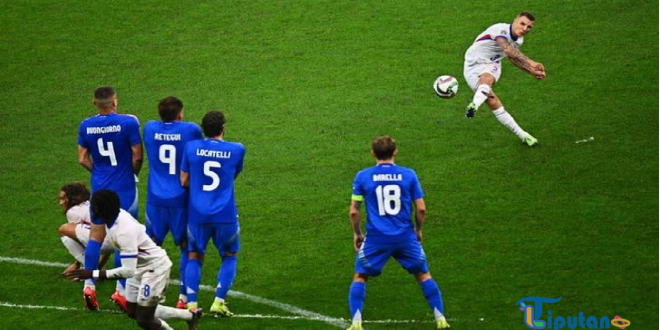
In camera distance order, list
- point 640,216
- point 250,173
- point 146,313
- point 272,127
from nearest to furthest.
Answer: point 146,313 < point 640,216 < point 250,173 < point 272,127

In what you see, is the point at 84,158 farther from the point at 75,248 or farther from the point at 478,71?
the point at 478,71

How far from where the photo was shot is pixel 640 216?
1523cm

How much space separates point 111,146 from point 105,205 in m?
2.03

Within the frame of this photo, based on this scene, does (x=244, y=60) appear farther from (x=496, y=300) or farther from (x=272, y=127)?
(x=496, y=300)

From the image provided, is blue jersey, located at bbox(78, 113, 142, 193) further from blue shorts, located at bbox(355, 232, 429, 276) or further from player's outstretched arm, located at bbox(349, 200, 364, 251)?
blue shorts, located at bbox(355, 232, 429, 276)

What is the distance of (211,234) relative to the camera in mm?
12758

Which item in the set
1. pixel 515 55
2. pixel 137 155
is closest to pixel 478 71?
pixel 515 55

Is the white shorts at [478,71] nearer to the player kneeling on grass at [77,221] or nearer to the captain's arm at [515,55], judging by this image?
the captain's arm at [515,55]

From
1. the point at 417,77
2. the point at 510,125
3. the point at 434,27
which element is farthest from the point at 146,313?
the point at 434,27

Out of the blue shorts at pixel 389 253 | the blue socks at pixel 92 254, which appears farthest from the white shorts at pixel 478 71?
the blue socks at pixel 92 254

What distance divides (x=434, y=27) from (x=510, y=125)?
19.1ft

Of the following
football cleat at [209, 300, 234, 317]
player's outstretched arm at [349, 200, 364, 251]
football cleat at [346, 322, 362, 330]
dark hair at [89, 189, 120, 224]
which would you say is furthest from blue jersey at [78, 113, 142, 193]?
football cleat at [346, 322, 362, 330]

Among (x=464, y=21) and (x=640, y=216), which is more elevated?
(x=464, y=21)

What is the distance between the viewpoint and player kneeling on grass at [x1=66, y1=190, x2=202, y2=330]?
37.7 ft
